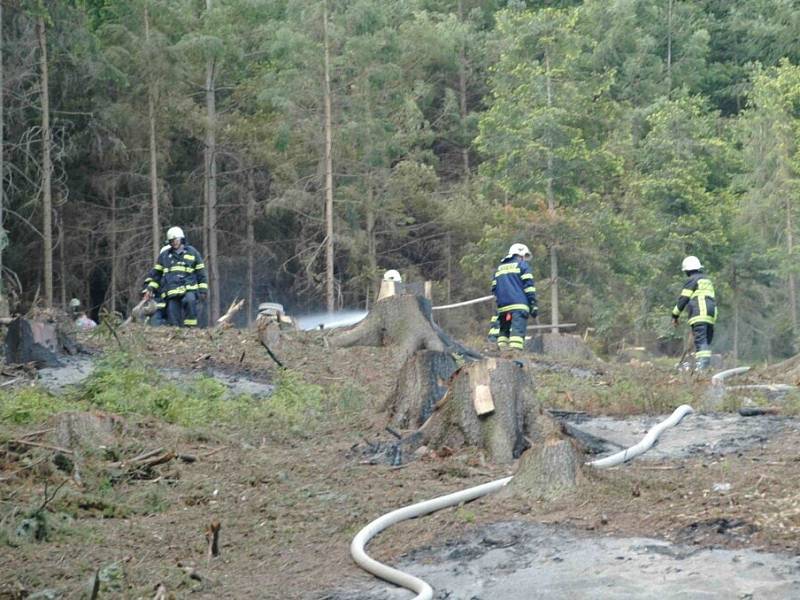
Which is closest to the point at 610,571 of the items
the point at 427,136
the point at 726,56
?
the point at 427,136

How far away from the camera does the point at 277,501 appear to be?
30.6 feet

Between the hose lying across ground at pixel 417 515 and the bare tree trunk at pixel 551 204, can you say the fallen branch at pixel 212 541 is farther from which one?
the bare tree trunk at pixel 551 204

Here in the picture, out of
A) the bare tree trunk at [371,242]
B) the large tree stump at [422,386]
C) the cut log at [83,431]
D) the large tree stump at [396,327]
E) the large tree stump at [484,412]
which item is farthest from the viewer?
the bare tree trunk at [371,242]

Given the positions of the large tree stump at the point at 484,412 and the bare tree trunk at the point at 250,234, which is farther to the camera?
the bare tree trunk at the point at 250,234

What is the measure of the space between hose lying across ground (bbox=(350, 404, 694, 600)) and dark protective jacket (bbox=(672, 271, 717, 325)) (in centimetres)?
830

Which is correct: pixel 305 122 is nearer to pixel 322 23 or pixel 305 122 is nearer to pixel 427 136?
pixel 322 23

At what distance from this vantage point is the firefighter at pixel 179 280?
1981 cm

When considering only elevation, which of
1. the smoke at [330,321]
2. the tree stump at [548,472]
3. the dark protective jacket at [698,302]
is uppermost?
the dark protective jacket at [698,302]

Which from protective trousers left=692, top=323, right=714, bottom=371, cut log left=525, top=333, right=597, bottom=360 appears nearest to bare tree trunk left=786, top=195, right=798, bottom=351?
cut log left=525, top=333, right=597, bottom=360

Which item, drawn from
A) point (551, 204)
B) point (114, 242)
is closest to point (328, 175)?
point (551, 204)

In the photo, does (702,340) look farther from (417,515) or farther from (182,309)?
(417,515)

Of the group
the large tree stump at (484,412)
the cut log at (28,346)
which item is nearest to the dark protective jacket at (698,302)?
the cut log at (28,346)

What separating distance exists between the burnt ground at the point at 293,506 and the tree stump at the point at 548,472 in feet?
0.26

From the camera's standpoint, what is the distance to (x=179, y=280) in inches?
783
